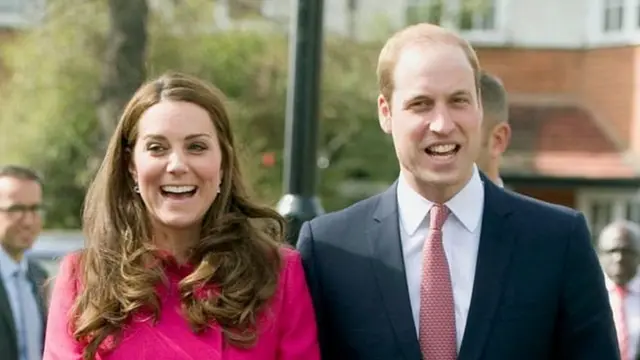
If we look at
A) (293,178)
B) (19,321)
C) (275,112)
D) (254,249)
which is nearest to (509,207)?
(254,249)

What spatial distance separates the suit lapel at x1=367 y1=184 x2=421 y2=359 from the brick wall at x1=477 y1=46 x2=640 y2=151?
1512 centimetres

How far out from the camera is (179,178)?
3.37 meters

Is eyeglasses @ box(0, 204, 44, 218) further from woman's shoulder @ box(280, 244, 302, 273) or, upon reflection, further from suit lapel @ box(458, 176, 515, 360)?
suit lapel @ box(458, 176, 515, 360)

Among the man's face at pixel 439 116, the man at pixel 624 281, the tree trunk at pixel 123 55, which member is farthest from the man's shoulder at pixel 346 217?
the tree trunk at pixel 123 55

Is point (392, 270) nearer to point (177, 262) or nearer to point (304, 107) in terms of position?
point (177, 262)

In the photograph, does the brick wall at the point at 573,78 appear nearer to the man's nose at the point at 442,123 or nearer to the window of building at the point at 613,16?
the window of building at the point at 613,16

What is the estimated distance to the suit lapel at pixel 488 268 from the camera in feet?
10.6

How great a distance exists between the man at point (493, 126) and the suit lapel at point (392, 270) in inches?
40.2

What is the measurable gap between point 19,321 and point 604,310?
10.4 ft

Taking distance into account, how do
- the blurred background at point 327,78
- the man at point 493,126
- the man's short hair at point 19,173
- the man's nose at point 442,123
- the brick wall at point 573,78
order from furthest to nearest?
the brick wall at point 573,78, the blurred background at point 327,78, the man's short hair at point 19,173, the man at point 493,126, the man's nose at point 442,123

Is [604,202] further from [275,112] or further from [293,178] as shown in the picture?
[293,178]

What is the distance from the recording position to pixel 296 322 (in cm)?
338

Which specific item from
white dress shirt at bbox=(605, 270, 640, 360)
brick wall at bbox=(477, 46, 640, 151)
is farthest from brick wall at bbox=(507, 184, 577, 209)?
white dress shirt at bbox=(605, 270, 640, 360)

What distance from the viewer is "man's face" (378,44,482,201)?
3227mm
